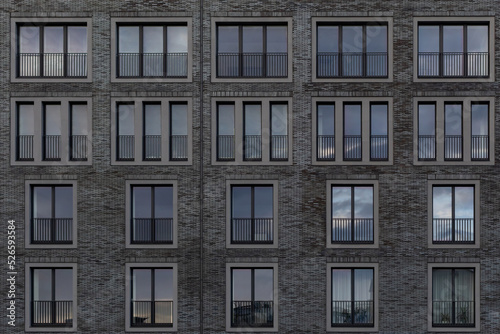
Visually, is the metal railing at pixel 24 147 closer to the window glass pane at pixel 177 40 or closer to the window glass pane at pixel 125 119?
the window glass pane at pixel 125 119

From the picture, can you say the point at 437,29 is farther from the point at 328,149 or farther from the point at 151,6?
the point at 151,6

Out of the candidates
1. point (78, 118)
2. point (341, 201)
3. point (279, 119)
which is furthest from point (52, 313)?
point (341, 201)

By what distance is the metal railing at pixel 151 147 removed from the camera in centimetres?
1992

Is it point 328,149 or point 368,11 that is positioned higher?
point 368,11

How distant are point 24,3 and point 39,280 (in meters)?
10.4

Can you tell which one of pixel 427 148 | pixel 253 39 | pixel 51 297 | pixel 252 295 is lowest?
pixel 51 297

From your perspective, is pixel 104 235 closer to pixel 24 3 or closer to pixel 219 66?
pixel 219 66

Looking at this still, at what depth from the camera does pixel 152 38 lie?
20359 mm

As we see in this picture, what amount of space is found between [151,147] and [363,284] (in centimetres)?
937

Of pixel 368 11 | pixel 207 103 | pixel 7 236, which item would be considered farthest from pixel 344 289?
pixel 7 236

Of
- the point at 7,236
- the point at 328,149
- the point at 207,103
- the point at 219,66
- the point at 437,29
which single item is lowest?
the point at 7,236

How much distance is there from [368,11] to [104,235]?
12855 mm

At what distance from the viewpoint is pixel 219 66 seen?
20094 mm

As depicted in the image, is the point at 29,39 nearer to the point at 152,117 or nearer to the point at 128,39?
the point at 128,39
